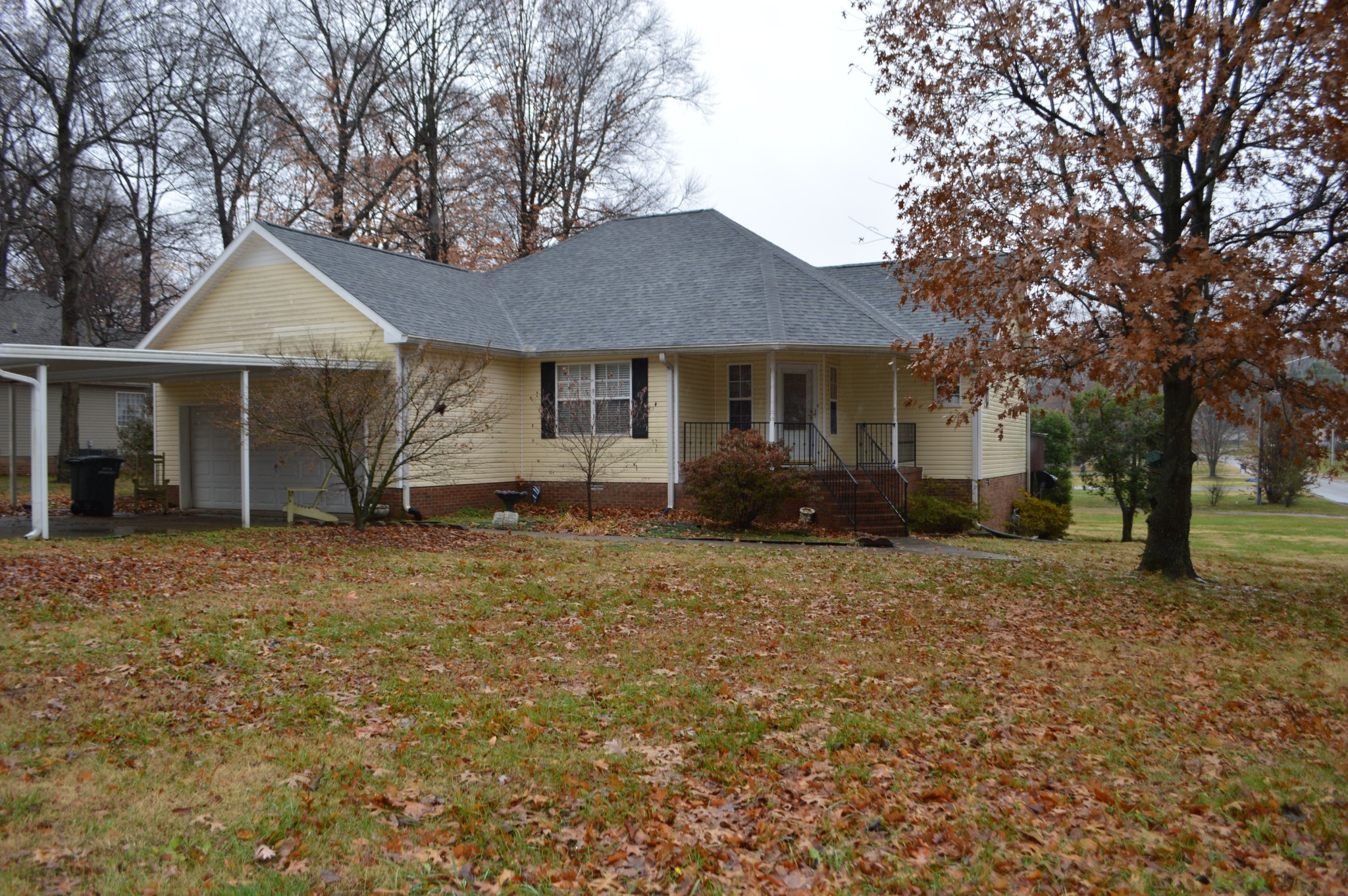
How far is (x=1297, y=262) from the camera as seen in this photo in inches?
401

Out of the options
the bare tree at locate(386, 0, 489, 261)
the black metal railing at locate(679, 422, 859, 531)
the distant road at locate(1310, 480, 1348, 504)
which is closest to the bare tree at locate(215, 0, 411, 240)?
the bare tree at locate(386, 0, 489, 261)

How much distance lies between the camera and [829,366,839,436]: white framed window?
20266 millimetres

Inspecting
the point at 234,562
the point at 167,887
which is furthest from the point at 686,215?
the point at 167,887

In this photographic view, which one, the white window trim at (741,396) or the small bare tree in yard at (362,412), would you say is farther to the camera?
the white window trim at (741,396)

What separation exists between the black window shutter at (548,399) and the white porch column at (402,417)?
3.53m

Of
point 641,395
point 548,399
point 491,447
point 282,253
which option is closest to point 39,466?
point 282,253

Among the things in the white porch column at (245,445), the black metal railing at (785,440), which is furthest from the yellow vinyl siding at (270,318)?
the black metal railing at (785,440)

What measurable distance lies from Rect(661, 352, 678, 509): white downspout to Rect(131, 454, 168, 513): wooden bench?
10242 mm

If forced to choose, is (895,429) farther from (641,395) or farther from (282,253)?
(282,253)

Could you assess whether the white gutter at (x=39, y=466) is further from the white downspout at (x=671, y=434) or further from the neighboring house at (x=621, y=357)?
the white downspout at (x=671, y=434)

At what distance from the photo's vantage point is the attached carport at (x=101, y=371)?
13.4 m

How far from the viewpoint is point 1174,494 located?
496 inches

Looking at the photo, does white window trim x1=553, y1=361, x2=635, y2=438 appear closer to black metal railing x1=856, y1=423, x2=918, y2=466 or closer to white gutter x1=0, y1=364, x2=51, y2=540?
black metal railing x1=856, y1=423, x2=918, y2=466

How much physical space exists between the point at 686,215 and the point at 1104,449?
38.9ft
